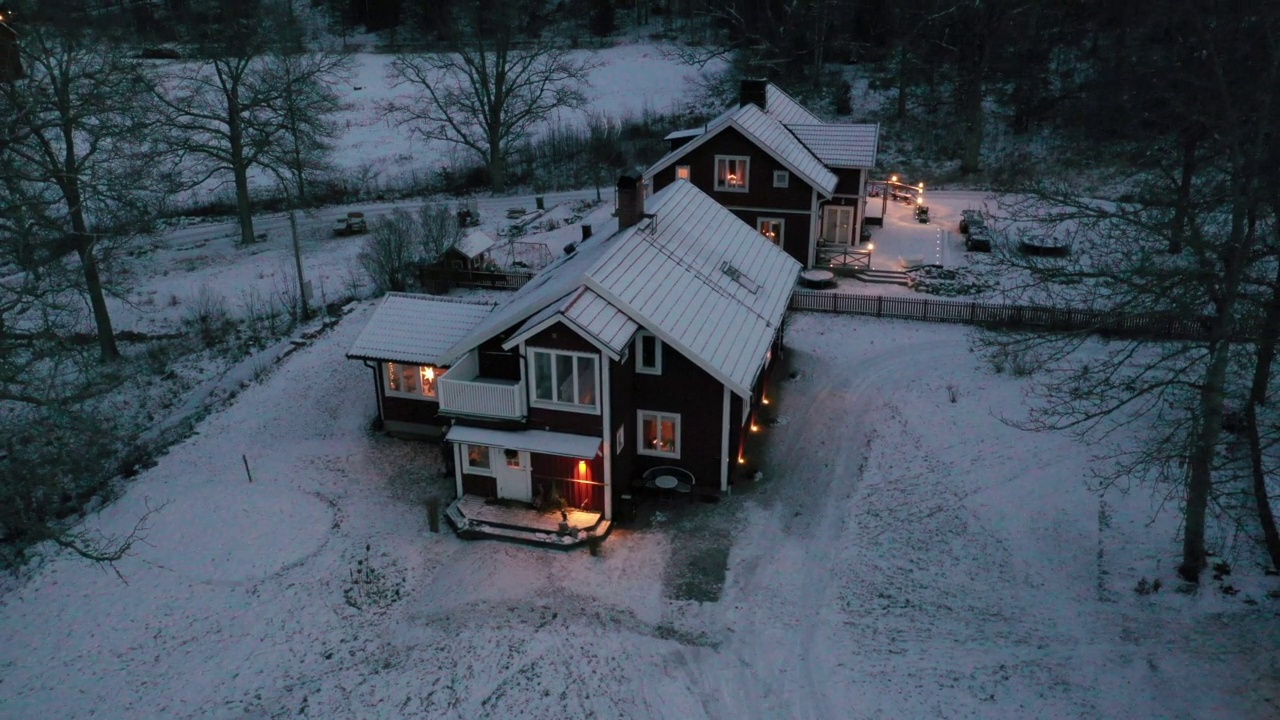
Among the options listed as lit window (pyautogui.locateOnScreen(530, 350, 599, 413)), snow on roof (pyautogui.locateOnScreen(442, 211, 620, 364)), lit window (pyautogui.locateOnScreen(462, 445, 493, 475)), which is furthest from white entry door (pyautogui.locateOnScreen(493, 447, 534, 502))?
snow on roof (pyautogui.locateOnScreen(442, 211, 620, 364))

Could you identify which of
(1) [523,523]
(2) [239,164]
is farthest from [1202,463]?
(2) [239,164]

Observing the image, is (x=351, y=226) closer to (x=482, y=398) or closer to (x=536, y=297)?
(x=536, y=297)

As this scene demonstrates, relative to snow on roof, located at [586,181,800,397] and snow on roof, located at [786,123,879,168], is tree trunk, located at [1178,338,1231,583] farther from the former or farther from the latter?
snow on roof, located at [786,123,879,168]

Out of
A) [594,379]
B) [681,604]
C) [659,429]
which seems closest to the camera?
[681,604]

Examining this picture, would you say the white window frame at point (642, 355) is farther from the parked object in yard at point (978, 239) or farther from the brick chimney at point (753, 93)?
the parked object in yard at point (978, 239)

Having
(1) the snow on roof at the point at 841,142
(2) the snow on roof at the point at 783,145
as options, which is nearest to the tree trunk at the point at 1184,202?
(2) the snow on roof at the point at 783,145
